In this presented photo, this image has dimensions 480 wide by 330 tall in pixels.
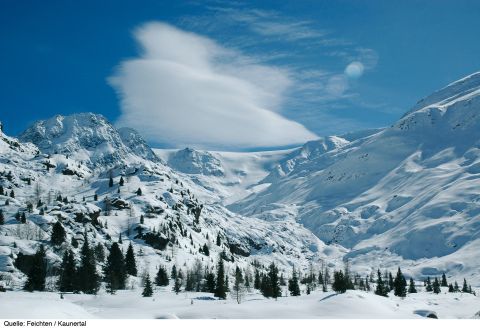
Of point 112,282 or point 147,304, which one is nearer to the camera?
point 147,304

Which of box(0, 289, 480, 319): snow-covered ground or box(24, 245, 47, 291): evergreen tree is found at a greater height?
box(24, 245, 47, 291): evergreen tree

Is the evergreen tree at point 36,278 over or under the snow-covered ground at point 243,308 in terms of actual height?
over

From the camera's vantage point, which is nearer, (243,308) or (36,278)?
(243,308)

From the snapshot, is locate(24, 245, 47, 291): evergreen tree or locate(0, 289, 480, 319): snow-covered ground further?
locate(24, 245, 47, 291): evergreen tree

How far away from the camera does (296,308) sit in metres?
Answer: 131

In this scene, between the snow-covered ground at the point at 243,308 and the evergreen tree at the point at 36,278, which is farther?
the evergreen tree at the point at 36,278

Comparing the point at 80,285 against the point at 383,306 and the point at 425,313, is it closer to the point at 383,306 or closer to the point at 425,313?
the point at 383,306

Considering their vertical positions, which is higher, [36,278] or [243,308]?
[36,278]

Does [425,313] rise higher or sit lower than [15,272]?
lower

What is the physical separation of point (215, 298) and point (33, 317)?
106 meters
